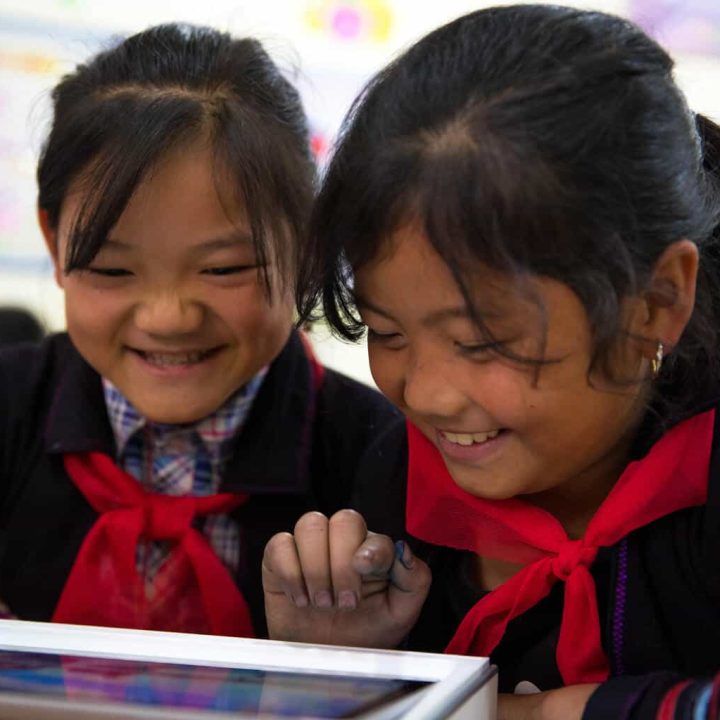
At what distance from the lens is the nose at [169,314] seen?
890 millimetres

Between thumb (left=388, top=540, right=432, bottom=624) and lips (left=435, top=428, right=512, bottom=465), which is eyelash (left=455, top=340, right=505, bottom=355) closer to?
lips (left=435, top=428, right=512, bottom=465)

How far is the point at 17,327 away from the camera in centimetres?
154

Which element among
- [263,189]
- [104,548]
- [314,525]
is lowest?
[104,548]

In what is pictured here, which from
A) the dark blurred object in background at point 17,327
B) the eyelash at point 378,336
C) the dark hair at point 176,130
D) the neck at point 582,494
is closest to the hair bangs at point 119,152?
the dark hair at point 176,130

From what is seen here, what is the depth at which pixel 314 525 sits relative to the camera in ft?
2.57

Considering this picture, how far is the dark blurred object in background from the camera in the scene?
5.01ft

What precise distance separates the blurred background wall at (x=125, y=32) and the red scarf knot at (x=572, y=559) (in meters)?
0.95

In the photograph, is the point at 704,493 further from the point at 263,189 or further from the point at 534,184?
the point at 263,189

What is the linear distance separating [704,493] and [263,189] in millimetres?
376

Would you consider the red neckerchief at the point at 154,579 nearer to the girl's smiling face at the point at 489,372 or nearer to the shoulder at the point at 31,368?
the shoulder at the point at 31,368

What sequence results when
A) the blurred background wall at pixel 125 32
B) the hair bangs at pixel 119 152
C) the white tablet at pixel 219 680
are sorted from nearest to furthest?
the white tablet at pixel 219 680, the hair bangs at pixel 119 152, the blurred background wall at pixel 125 32

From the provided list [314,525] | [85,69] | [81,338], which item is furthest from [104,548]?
[85,69]

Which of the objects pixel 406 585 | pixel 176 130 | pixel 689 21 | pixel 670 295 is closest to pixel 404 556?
pixel 406 585

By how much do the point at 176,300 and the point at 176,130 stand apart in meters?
0.12
